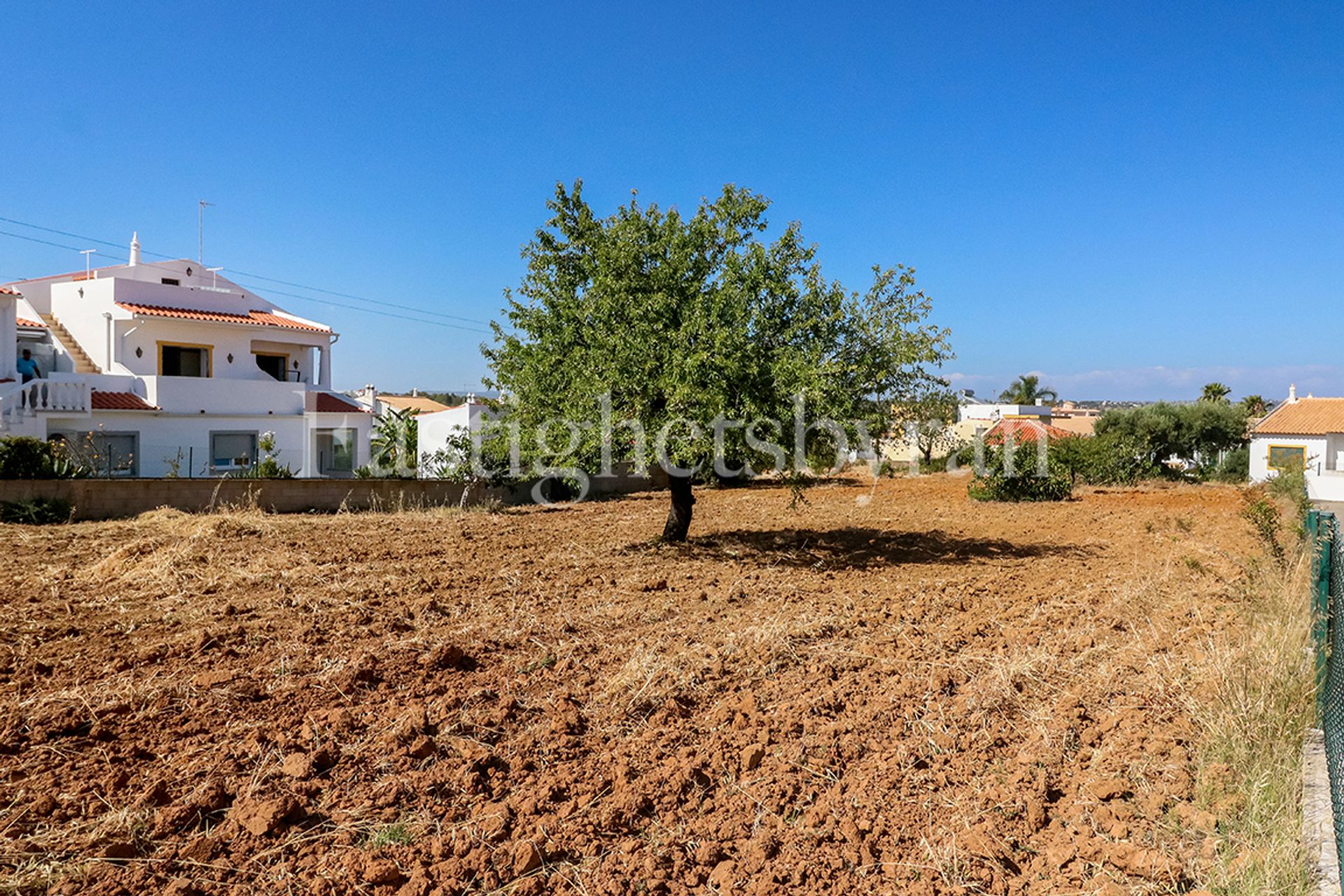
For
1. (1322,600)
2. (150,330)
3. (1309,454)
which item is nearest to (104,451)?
(150,330)

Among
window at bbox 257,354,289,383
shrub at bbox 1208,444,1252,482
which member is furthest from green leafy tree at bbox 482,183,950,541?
shrub at bbox 1208,444,1252,482

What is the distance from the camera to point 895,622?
8.27 m

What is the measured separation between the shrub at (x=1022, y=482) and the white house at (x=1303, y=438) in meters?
17.5

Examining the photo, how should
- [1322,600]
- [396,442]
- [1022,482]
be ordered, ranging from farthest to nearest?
[1022,482]
[396,442]
[1322,600]

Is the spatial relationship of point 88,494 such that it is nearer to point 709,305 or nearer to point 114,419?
point 114,419

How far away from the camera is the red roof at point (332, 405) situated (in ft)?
86.1

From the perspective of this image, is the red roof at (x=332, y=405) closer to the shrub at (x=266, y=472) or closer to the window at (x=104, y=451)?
the shrub at (x=266, y=472)

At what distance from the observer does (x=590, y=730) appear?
208 inches

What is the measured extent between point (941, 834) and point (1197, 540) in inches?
495

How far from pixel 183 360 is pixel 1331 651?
1071 inches

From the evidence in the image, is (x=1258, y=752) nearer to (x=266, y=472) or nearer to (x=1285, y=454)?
(x=266, y=472)

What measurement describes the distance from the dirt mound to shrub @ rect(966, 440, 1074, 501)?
1302 centimetres

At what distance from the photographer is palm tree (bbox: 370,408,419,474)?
893 inches

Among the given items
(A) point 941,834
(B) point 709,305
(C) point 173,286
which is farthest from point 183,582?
(C) point 173,286
